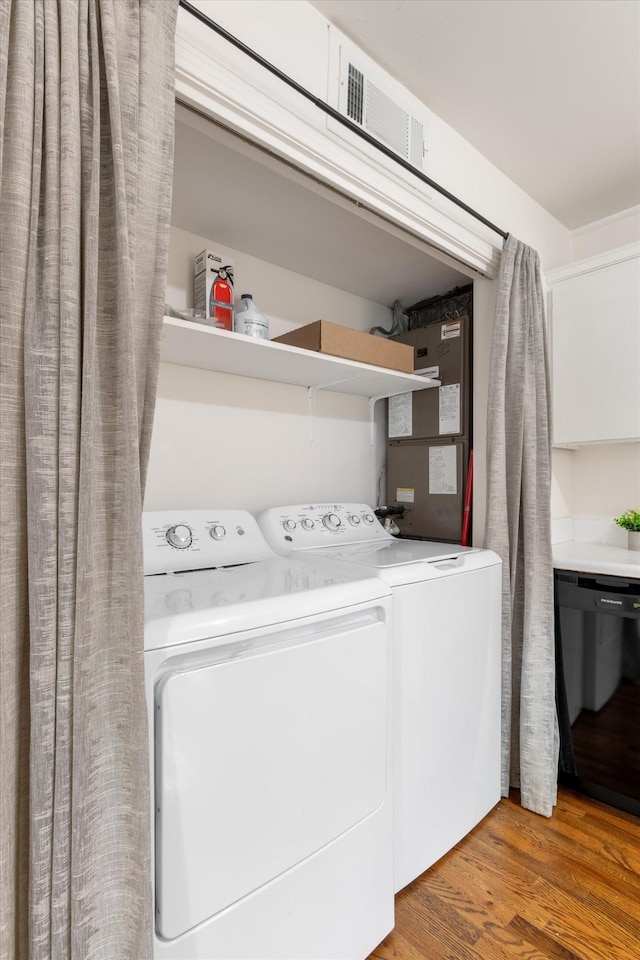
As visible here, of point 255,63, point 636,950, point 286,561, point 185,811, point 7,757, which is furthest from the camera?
point 286,561

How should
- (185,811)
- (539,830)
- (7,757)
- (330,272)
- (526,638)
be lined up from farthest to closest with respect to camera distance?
(330,272) → (526,638) → (539,830) → (185,811) → (7,757)

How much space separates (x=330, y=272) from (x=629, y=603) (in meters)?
1.88

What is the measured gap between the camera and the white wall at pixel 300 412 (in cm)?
178

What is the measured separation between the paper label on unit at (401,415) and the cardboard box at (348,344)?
0.39 m

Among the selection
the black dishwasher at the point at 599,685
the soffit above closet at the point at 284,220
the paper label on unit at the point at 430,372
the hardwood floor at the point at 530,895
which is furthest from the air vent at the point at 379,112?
→ the hardwood floor at the point at 530,895

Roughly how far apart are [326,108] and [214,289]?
66 cm

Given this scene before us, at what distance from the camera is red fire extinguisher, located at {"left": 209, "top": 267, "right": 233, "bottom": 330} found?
1725mm

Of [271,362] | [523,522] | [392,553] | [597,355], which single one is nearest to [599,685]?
[523,522]

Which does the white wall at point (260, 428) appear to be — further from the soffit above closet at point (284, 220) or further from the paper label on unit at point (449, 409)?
the paper label on unit at point (449, 409)

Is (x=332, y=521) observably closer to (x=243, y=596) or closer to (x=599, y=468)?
(x=243, y=596)

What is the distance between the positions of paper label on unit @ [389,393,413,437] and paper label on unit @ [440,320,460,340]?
0.33 metres

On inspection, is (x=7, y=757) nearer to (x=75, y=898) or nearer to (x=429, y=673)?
(x=75, y=898)

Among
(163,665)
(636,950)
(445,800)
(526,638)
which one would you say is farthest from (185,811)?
(526,638)

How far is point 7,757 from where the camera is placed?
2.37ft
